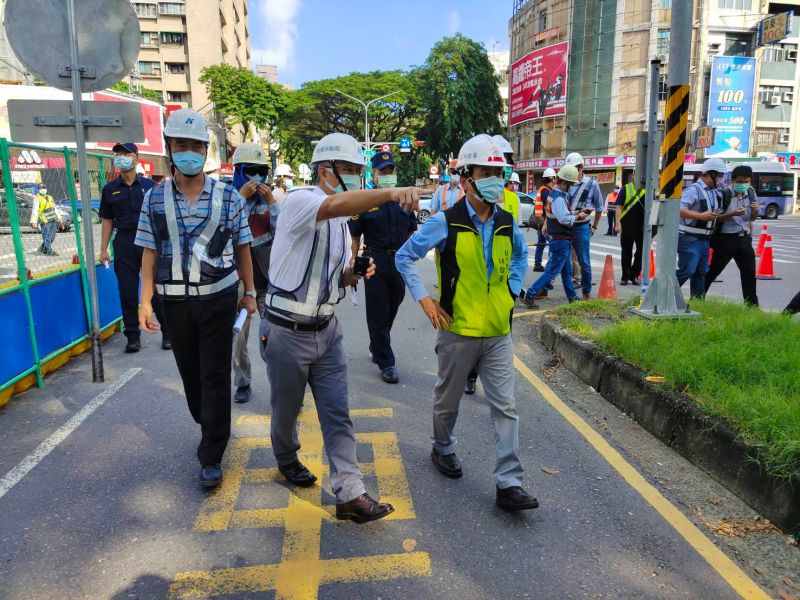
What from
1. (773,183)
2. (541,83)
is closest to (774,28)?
(773,183)

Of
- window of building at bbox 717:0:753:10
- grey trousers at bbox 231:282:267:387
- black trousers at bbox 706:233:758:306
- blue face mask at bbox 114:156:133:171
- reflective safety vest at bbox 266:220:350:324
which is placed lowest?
grey trousers at bbox 231:282:267:387

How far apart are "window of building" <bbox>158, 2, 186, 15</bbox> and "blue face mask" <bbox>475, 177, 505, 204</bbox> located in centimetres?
5625

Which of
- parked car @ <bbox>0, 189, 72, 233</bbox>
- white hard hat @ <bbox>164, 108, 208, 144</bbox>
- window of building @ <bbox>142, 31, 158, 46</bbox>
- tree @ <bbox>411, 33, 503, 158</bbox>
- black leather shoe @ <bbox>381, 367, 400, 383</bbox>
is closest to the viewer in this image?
white hard hat @ <bbox>164, 108, 208, 144</bbox>

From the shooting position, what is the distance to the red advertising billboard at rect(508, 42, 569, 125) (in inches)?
1714

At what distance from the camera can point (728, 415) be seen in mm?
3564

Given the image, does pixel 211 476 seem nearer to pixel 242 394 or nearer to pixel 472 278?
pixel 242 394

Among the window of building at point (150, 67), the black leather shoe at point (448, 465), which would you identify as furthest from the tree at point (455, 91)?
the black leather shoe at point (448, 465)

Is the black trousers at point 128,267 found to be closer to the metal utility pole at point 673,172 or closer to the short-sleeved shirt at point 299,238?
the short-sleeved shirt at point 299,238

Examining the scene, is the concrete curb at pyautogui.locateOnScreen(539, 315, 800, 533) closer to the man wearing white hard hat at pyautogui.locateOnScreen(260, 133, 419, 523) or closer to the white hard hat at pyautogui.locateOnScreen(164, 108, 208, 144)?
the man wearing white hard hat at pyautogui.locateOnScreen(260, 133, 419, 523)

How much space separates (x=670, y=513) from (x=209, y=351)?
8.73 feet

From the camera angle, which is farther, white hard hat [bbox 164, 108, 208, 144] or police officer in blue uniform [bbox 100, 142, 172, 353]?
police officer in blue uniform [bbox 100, 142, 172, 353]

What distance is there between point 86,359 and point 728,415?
5.69 meters

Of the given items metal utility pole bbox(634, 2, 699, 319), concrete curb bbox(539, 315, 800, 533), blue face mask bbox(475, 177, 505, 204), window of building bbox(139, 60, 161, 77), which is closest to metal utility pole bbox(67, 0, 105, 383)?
blue face mask bbox(475, 177, 505, 204)

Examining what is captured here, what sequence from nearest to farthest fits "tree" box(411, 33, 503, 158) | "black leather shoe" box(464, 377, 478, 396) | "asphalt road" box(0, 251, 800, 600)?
"asphalt road" box(0, 251, 800, 600) < "black leather shoe" box(464, 377, 478, 396) < "tree" box(411, 33, 503, 158)
